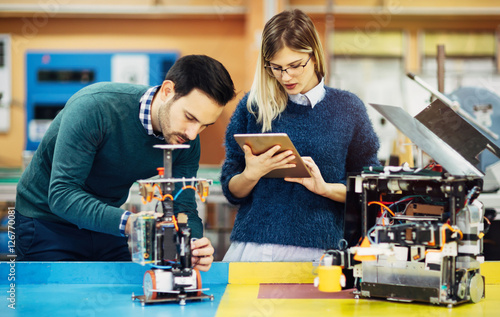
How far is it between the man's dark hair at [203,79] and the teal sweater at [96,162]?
20 cm

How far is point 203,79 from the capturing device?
153 cm

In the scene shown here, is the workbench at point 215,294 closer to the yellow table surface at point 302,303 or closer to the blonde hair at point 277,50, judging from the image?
the yellow table surface at point 302,303

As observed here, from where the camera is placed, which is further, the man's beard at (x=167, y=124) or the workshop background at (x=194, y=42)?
the workshop background at (x=194, y=42)

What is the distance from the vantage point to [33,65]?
230 inches

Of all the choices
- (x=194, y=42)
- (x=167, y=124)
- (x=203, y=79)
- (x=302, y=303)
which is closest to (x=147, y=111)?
(x=167, y=124)

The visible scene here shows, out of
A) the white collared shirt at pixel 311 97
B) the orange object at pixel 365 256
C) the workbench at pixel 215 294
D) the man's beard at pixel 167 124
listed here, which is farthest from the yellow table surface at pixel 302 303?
the white collared shirt at pixel 311 97

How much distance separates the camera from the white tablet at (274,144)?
142 cm

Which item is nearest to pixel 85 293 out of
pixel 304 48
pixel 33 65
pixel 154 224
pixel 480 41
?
pixel 154 224

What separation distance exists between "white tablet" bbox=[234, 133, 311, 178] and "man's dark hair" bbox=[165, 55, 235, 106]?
0.14m

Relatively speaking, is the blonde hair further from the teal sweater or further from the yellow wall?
the yellow wall

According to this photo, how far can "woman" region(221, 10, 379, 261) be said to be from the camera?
1658mm

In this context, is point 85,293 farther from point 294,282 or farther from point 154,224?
point 294,282

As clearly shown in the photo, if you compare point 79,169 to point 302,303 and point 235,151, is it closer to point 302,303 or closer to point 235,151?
point 235,151

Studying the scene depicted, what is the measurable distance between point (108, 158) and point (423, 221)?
842mm
